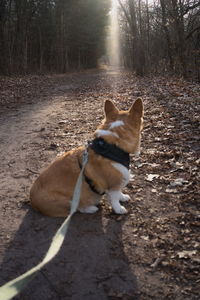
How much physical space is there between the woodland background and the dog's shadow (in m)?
14.2

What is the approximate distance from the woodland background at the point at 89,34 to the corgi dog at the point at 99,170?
13.4 meters

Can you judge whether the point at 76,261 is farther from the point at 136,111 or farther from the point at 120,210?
the point at 136,111

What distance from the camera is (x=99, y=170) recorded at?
151 inches

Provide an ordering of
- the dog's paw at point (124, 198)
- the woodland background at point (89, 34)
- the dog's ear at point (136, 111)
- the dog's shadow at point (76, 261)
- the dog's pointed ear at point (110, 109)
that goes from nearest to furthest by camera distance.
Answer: the dog's shadow at point (76, 261), the dog's ear at point (136, 111), the dog's pointed ear at point (110, 109), the dog's paw at point (124, 198), the woodland background at point (89, 34)

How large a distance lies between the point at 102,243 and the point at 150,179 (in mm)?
1870

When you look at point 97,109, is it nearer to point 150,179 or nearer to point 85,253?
point 150,179

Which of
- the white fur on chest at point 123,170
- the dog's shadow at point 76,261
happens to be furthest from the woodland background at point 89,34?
the dog's shadow at point 76,261

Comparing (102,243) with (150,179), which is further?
(150,179)

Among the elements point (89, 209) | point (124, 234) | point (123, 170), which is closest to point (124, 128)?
point (123, 170)

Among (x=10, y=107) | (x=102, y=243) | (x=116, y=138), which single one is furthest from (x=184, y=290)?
(x=10, y=107)

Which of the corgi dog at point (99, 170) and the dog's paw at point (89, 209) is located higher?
the corgi dog at point (99, 170)

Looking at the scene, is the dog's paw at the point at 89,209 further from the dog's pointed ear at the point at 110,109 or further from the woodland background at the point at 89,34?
the woodland background at the point at 89,34

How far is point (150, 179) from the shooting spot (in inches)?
198

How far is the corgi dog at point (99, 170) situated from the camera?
149 inches
